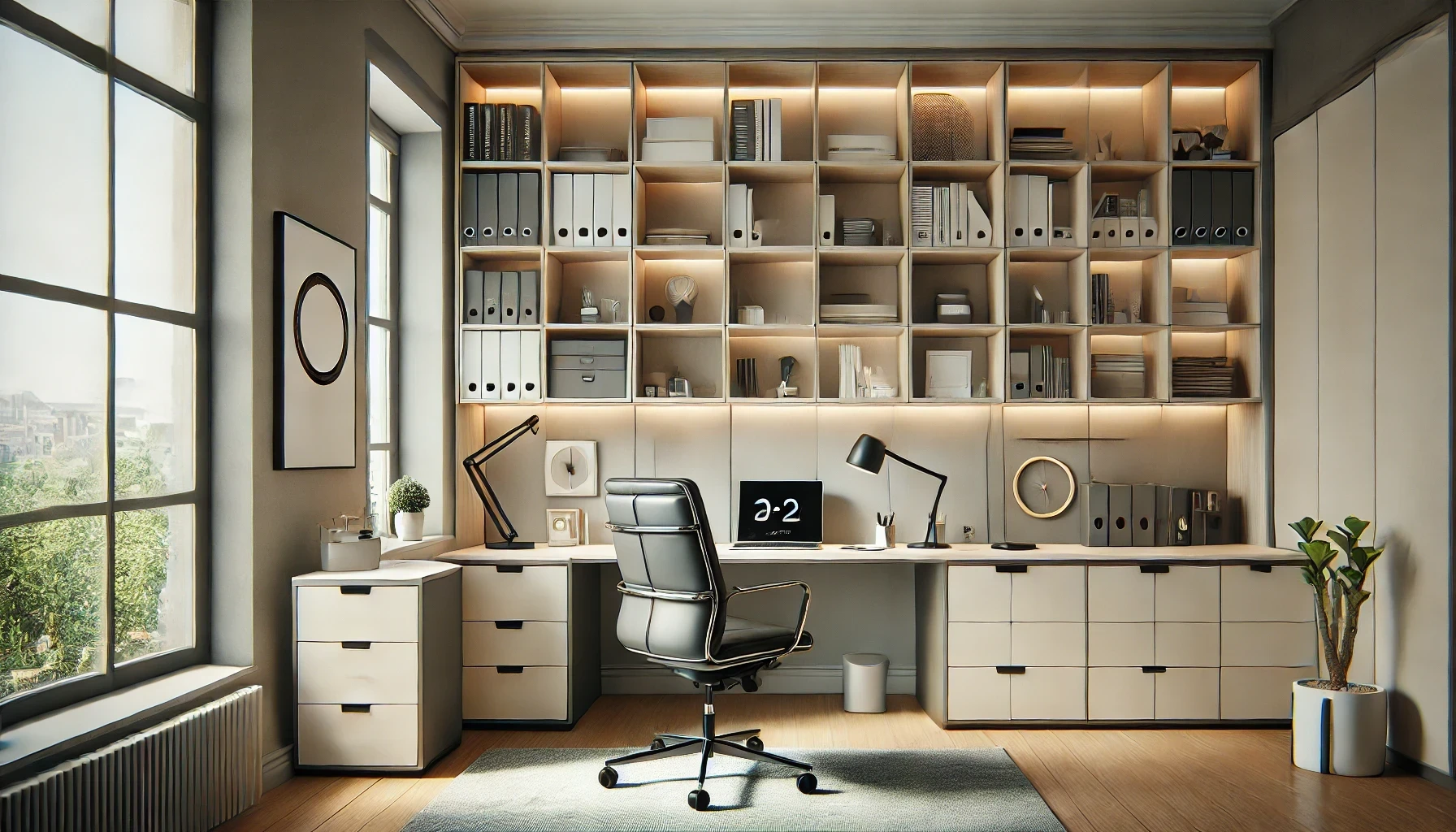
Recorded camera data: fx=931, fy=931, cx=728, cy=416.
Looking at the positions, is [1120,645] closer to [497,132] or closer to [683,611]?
[683,611]

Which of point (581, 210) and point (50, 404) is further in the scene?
point (581, 210)

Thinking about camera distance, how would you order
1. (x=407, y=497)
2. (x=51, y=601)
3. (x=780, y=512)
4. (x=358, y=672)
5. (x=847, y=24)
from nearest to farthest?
(x=51, y=601) < (x=358, y=672) < (x=407, y=497) < (x=847, y=24) < (x=780, y=512)

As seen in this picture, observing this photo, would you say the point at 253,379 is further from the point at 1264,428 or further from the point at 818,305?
the point at 1264,428

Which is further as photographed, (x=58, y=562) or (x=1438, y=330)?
(x=1438, y=330)

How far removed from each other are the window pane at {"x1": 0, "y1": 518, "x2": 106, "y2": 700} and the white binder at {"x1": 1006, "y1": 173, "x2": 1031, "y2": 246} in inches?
148

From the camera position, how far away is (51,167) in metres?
2.43

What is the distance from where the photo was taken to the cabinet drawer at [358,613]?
321cm

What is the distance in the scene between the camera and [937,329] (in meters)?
4.36

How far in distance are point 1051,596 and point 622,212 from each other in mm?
2586

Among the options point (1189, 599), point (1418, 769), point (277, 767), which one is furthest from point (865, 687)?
point (277, 767)

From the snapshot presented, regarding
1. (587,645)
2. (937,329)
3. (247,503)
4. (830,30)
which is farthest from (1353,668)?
(247,503)

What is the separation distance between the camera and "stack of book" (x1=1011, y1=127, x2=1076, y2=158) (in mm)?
4414

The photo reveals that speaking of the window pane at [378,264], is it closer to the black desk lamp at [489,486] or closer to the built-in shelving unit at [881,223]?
the built-in shelving unit at [881,223]

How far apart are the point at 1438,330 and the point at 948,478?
202cm
